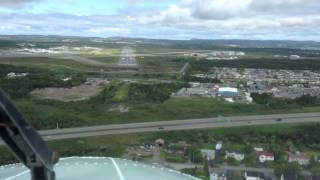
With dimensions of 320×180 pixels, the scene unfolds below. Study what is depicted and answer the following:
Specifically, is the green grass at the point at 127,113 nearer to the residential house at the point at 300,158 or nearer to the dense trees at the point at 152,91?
the dense trees at the point at 152,91

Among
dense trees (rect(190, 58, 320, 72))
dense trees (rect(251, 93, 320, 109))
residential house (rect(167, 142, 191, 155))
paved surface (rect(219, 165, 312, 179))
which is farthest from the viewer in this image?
dense trees (rect(190, 58, 320, 72))

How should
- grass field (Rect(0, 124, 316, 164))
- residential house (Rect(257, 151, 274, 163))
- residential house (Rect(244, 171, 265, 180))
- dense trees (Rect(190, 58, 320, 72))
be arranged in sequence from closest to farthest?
residential house (Rect(244, 171, 265, 180)) < residential house (Rect(257, 151, 274, 163)) < grass field (Rect(0, 124, 316, 164)) < dense trees (Rect(190, 58, 320, 72))

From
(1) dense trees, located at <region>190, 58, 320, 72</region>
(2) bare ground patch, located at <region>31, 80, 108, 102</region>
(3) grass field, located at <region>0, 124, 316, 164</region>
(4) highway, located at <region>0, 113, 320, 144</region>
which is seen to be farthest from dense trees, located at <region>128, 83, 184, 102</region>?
(1) dense trees, located at <region>190, 58, 320, 72</region>

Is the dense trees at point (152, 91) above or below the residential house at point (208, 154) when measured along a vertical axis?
below

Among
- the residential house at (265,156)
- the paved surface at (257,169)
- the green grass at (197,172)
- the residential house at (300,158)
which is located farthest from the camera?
the residential house at (265,156)

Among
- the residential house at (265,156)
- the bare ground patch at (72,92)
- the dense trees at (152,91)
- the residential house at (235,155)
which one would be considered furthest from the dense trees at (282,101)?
the residential house at (235,155)

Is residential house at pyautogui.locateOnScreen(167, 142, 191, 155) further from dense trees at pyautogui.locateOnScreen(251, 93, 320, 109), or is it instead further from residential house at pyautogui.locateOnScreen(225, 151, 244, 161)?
dense trees at pyautogui.locateOnScreen(251, 93, 320, 109)

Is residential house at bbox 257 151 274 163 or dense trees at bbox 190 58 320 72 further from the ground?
residential house at bbox 257 151 274 163
